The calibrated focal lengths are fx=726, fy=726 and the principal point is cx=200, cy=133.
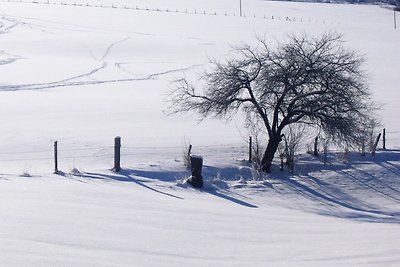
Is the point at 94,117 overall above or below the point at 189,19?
below

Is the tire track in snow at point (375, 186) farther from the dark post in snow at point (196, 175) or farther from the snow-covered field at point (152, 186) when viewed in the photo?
the dark post in snow at point (196, 175)

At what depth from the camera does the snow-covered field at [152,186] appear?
29.0 feet

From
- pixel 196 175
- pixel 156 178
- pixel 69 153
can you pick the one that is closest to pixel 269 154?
pixel 156 178

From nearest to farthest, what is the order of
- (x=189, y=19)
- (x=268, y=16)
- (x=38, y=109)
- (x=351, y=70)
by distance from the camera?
1. (x=351, y=70)
2. (x=38, y=109)
3. (x=189, y=19)
4. (x=268, y=16)

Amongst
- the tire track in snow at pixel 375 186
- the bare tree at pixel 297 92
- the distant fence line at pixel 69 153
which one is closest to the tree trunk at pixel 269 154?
the bare tree at pixel 297 92

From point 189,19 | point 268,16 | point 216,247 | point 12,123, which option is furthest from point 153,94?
point 268,16

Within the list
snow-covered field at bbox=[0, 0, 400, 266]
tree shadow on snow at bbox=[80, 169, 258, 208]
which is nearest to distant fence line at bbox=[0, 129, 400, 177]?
snow-covered field at bbox=[0, 0, 400, 266]

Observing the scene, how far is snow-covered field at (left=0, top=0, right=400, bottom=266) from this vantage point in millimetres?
8836

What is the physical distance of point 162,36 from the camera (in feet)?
241

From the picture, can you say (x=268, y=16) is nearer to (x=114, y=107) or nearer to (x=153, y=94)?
(x=153, y=94)

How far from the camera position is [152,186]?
1631 centimetres

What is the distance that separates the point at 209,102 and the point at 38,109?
13457mm

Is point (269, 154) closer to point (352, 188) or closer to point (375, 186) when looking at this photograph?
point (352, 188)

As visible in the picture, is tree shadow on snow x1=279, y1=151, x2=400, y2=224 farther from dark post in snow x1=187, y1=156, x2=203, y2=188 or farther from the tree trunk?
dark post in snow x1=187, y1=156, x2=203, y2=188
